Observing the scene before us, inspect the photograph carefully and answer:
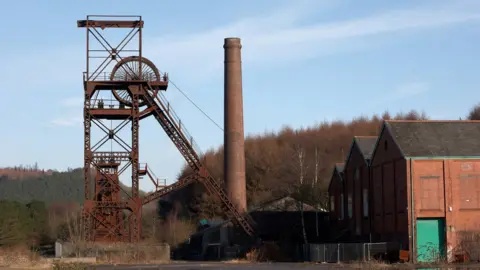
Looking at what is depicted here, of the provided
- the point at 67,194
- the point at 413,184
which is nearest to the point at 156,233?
the point at 413,184

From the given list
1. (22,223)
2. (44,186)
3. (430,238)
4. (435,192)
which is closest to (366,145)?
(435,192)

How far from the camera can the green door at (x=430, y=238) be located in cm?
4022

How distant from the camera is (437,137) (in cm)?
4303

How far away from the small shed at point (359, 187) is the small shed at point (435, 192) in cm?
659

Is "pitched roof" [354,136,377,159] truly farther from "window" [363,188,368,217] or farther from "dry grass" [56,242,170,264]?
"dry grass" [56,242,170,264]

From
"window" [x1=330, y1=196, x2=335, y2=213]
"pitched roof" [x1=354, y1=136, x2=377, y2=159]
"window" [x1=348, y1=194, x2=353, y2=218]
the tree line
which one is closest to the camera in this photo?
"pitched roof" [x1=354, y1=136, x2=377, y2=159]

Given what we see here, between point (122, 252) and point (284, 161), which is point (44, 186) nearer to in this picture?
point (284, 161)

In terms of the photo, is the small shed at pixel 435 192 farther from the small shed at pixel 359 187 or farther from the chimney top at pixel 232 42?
the chimney top at pixel 232 42

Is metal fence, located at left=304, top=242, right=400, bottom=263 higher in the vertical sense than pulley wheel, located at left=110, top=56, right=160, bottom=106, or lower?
lower

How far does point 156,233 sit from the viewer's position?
235ft

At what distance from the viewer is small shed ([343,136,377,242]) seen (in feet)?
164

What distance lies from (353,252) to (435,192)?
6.15 m

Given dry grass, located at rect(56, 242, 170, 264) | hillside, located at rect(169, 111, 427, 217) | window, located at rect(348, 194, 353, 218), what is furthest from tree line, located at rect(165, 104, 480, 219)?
dry grass, located at rect(56, 242, 170, 264)

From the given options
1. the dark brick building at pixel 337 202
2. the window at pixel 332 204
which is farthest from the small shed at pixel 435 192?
the window at pixel 332 204
